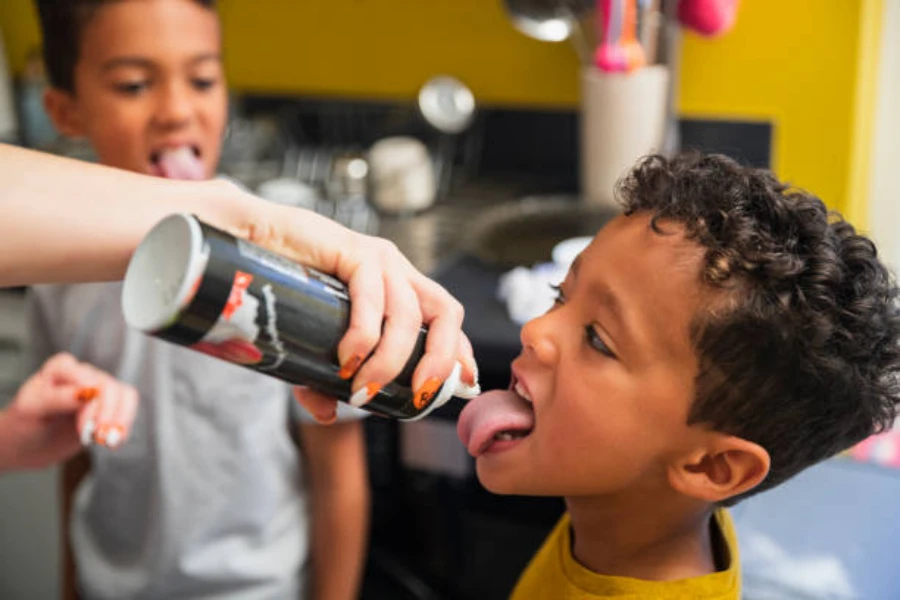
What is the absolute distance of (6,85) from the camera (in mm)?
2428

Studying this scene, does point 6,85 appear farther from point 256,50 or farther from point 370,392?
point 370,392

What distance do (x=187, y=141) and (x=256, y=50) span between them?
1.16m

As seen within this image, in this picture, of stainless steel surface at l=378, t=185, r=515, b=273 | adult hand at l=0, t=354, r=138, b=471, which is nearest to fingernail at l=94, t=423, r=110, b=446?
adult hand at l=0, t=354, r=138, b=471

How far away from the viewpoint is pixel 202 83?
3.90ft

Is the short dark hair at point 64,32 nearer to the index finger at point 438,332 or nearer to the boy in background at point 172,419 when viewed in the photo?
the boy in background at point 172,419

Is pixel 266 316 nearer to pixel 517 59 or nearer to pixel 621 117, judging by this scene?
pixel 621 117

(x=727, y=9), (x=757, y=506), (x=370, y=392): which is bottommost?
(x=757, y=506)

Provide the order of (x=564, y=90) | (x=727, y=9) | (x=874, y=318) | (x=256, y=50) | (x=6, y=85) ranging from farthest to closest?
1. (x=6, y=85)
2. (x=256, y=50)
3. (x=564, y=90)
4. (x=727, y=9)
5. (x=874, y=318)

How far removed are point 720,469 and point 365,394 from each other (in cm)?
31

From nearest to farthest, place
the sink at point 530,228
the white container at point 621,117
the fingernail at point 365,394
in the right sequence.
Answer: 1. the fingernail at point 365,394
2. the sink at point 530,228
3. the white container at point 621,117

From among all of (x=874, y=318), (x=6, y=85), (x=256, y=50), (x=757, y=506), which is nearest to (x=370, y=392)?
(x=874, y=318)

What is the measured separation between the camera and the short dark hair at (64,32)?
1.15 meters

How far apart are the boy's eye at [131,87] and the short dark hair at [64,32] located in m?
0.08

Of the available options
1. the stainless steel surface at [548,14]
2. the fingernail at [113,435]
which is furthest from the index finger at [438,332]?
the stainless steel surface at [548,14]
